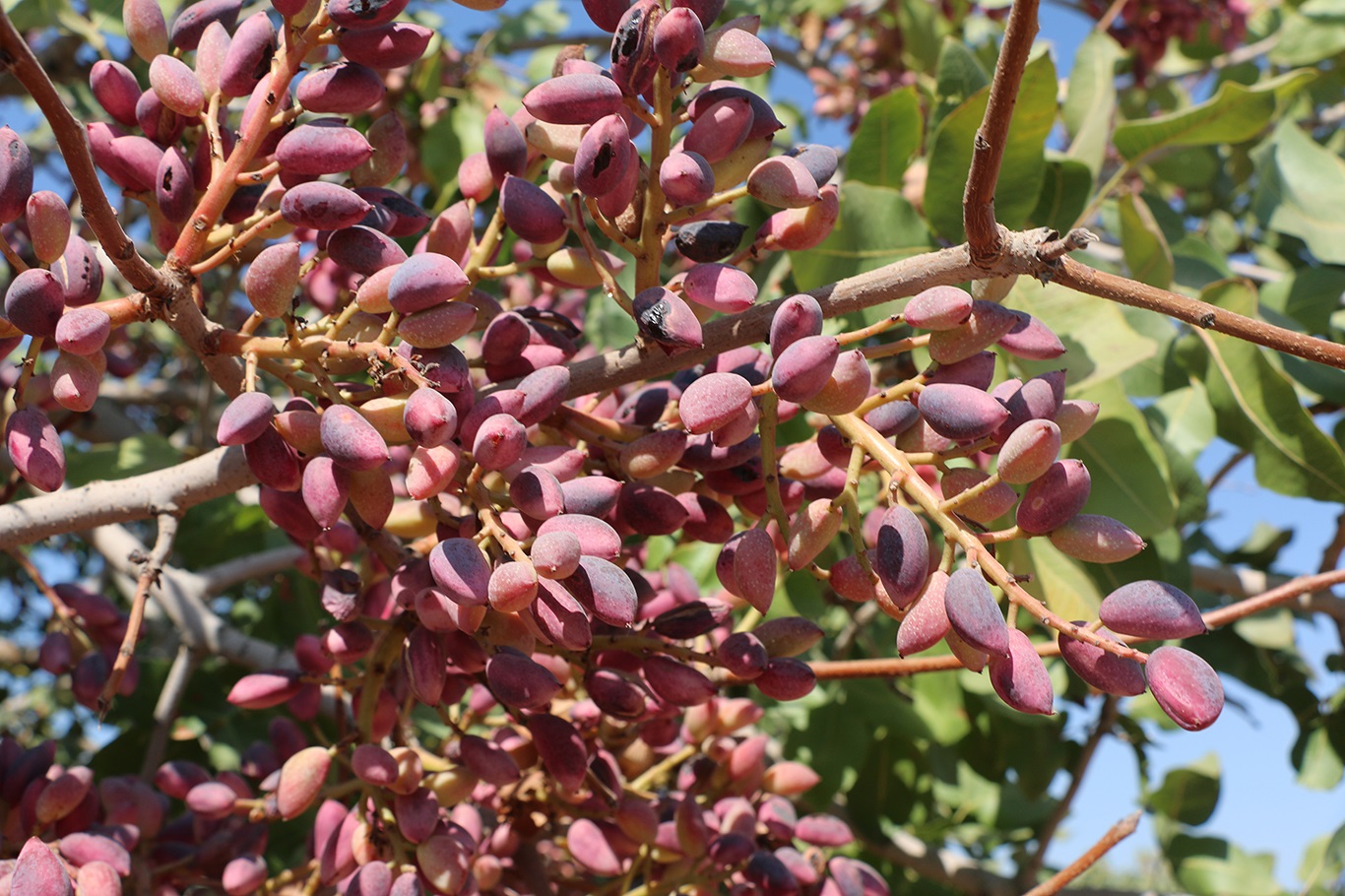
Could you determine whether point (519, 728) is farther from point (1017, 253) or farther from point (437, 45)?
point (437, 45)

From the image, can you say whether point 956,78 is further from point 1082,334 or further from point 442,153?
point 442,153

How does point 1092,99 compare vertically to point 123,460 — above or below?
above

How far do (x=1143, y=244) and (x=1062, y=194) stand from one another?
0.44 feet

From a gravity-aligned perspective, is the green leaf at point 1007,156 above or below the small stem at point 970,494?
below

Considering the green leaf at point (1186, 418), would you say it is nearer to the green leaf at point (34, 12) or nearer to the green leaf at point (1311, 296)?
the green leaf at point (1311, 296)

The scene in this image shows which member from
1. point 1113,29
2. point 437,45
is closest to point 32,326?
point 437,45

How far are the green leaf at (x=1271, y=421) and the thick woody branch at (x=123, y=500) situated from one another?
3.99ft

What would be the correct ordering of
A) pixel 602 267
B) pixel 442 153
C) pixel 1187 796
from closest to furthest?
1. pixel 602 267
2. pixel 1187 796
3. pixel 442 153

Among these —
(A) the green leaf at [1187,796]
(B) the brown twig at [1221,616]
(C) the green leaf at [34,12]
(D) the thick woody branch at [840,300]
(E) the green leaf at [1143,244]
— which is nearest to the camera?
(D) the thick woody branch at [840,300]

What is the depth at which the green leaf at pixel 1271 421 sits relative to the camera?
4.88 feet

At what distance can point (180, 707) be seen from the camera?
190cm

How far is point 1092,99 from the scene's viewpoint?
1898 mm

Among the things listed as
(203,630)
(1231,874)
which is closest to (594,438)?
(203,630)

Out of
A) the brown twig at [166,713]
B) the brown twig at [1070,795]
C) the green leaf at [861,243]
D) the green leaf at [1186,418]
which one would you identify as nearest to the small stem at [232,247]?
the green leaf at [861,243]
